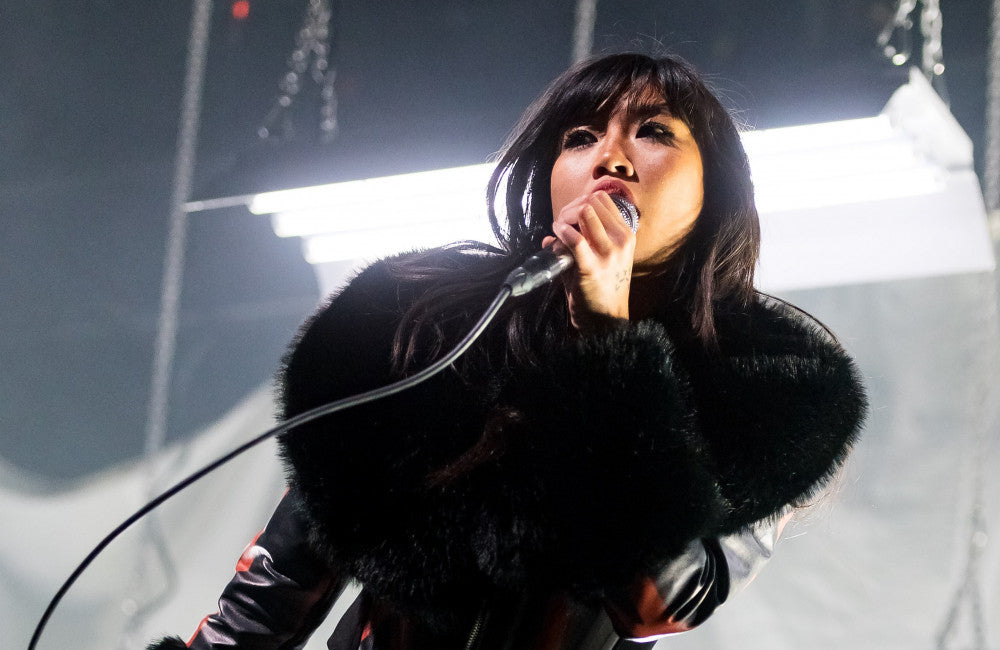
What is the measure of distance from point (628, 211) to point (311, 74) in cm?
187

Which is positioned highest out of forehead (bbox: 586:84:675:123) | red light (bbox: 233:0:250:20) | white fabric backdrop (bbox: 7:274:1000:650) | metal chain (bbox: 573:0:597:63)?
red light (bbox: 233:0:250:20)

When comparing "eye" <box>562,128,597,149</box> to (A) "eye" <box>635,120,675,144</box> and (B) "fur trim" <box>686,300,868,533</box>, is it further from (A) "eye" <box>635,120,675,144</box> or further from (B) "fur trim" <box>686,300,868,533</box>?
(B) "fur trim" <box>686,300,868,533</box>

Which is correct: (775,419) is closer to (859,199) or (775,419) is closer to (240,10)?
(859,199)

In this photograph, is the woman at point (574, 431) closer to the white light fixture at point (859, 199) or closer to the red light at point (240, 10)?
the white light fixture at point (859, 199)

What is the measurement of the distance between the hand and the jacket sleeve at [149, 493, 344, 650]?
0.34 metres

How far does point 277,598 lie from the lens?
0.83 m

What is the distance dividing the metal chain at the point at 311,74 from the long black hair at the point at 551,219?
4.77 ft

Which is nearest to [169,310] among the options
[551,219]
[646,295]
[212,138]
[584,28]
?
[212,138]

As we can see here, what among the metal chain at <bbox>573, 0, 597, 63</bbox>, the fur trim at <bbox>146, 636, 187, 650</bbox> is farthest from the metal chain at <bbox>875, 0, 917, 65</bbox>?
the fur trim at <bbox>146, 636, 187, 650</bbox>

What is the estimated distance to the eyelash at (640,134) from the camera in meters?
0.92

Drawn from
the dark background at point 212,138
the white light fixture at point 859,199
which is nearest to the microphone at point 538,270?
the white light fixture at point 859,199

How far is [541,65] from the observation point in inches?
91.5

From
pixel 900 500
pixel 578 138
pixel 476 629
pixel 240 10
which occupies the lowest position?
pixel 900 500

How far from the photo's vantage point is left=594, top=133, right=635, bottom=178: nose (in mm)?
850
